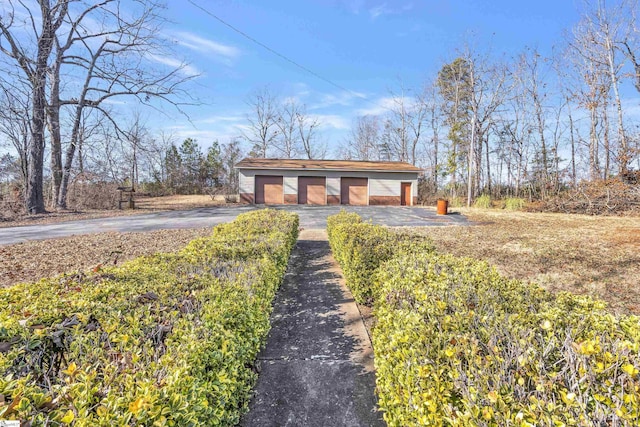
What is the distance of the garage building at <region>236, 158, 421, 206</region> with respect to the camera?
19562mm

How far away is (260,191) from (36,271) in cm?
1525

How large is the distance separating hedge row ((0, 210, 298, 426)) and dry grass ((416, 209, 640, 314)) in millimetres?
4579

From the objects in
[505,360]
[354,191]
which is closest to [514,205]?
[354,191]

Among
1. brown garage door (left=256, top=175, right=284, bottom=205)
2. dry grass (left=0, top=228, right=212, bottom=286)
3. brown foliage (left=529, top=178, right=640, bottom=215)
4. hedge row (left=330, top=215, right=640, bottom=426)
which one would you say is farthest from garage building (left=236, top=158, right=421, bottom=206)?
hedge row (left=330, top=215, right=640, bottom=426)

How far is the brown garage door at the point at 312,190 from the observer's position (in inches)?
794

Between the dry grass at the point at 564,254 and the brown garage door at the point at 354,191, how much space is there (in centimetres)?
1133

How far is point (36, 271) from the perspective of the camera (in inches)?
184

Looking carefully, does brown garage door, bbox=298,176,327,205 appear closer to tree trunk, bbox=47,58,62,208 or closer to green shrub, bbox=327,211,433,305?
tree trunk, bbox=47,58,62,208

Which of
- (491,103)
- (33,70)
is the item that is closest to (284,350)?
(33,70)

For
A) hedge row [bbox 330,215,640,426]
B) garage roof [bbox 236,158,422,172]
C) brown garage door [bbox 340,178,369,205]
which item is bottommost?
hedge row [bbox 330,215,640,426]

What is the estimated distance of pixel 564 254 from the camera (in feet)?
19.5

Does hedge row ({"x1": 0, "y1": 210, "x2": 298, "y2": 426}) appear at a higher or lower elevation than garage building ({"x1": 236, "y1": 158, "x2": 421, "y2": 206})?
lower

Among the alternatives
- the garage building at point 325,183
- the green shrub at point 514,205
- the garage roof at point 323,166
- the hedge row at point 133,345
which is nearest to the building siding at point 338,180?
the garage building at point 325,183

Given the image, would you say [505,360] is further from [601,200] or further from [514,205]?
[514,205]
